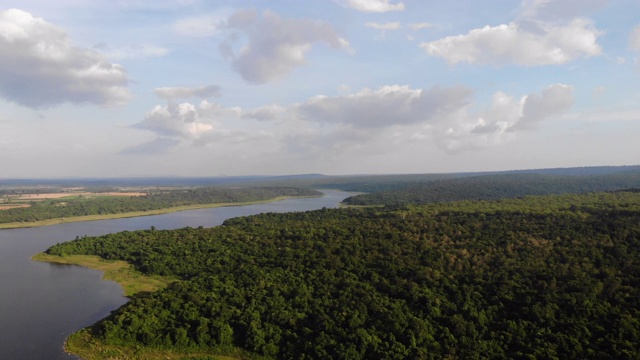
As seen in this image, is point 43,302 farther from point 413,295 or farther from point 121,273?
point 413,295

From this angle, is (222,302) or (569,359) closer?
(569,359)

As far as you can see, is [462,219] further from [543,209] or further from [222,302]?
[222,302]

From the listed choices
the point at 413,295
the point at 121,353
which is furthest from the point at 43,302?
the point at 413,295

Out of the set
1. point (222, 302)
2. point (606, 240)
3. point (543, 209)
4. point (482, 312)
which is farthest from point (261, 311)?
point (543, 209)

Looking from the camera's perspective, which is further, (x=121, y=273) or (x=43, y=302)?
(x=121, y=273)

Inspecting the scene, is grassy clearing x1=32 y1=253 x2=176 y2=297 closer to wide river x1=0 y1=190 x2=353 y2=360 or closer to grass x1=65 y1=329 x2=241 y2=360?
wide river x1=0 y1=190 x2=353 y2=360

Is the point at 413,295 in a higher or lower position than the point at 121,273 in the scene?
higher
